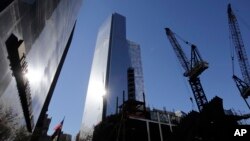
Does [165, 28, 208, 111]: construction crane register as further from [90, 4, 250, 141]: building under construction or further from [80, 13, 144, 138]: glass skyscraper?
[80, 13, 144, 138]: glass skyscraper

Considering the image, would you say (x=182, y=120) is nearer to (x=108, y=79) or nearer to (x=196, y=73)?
(x=196, y=73)

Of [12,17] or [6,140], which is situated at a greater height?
[12,17]

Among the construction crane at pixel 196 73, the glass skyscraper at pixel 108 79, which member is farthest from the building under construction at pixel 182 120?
the glass skyscraper at pixel 108 79

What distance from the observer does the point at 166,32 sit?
84.2m

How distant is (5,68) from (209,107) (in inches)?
721

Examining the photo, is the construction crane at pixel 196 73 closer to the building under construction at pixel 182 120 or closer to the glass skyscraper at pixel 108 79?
the building under construction at pixel 182 120

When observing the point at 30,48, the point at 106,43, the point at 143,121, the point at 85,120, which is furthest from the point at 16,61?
the point at 106,43

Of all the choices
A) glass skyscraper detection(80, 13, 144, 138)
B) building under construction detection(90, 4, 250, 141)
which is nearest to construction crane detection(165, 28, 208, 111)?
building under construction detection(90, 4, 250, 141)

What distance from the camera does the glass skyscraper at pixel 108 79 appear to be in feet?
502

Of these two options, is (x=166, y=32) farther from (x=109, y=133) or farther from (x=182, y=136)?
(x=182, y=136)

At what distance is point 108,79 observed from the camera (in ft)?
533

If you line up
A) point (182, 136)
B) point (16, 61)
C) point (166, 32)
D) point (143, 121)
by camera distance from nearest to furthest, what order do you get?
point (16, 61) → point (182, 136) → point (143, 121) → point (166, 32)

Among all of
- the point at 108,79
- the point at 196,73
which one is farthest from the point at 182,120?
the point at 108,79

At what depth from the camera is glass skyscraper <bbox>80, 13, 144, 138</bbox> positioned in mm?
153000
